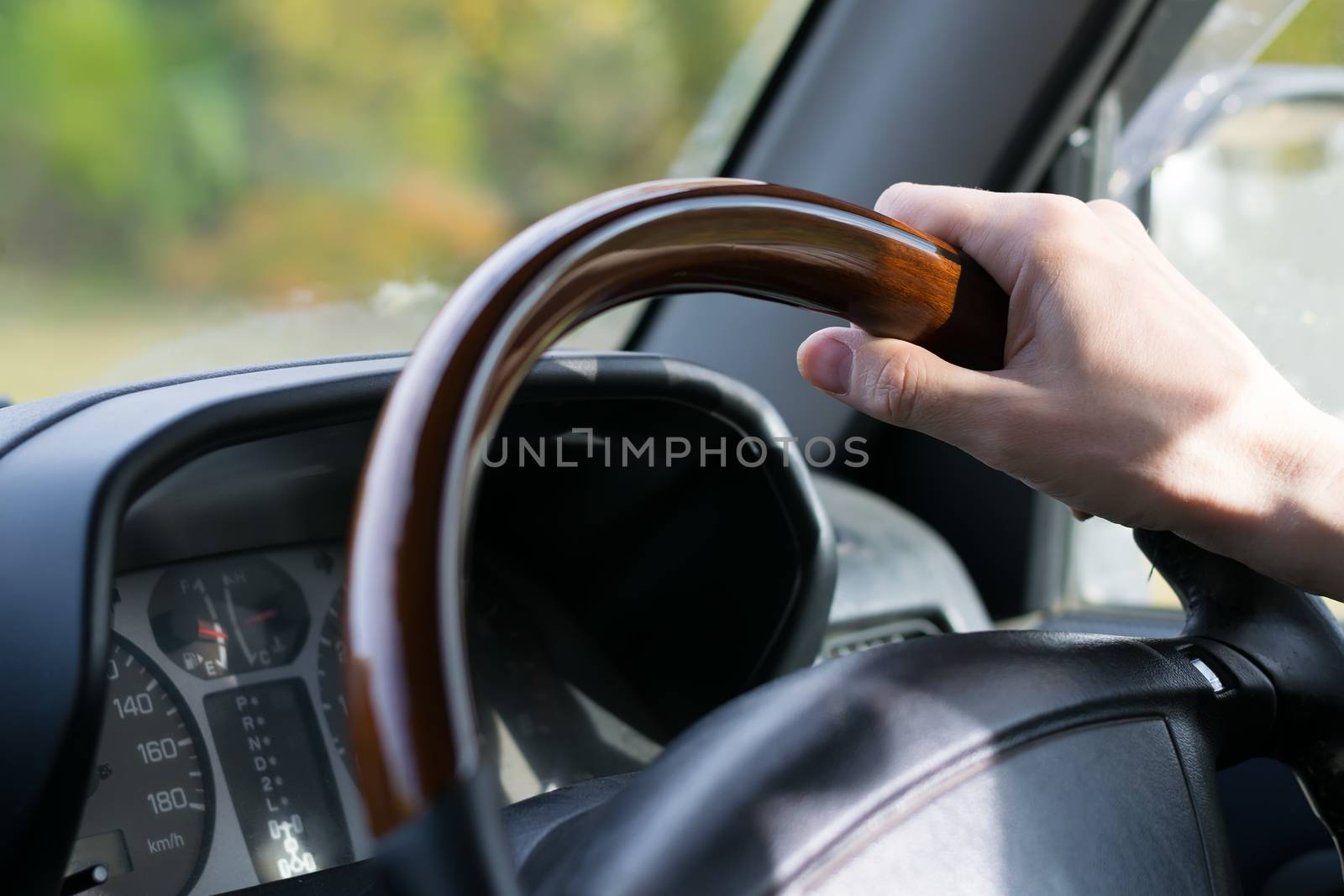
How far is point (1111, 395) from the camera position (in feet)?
2.14

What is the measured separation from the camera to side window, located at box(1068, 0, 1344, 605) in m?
1.67

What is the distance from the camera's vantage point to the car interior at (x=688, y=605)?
1.40ft

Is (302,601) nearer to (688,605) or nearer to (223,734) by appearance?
(223,734)

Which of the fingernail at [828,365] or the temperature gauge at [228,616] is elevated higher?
the fingernail at [828,365]

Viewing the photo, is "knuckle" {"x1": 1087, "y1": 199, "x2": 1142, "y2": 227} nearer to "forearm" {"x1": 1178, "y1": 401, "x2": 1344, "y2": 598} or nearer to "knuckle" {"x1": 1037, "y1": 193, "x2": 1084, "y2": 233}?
"knuckle" {"x1": 1037, "y1": 193, "x2": 1084, "y2": 233}

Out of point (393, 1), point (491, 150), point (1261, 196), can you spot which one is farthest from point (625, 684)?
point (393, 1)

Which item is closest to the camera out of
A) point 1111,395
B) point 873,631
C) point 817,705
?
point 817,705

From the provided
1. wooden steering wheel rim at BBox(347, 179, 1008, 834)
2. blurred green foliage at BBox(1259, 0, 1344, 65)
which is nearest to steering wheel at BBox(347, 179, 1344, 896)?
wooden steering wheel rim at BBox(347, 179, 1008, 834)

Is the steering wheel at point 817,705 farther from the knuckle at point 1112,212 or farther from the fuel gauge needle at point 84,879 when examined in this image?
the fuel gauge needle at point 84,879

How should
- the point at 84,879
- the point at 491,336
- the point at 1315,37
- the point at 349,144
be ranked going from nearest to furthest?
the point at 491,336 → the point at 84,879 → the point at 1315,37 → the point at 349,144

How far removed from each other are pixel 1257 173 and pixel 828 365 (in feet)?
4.52

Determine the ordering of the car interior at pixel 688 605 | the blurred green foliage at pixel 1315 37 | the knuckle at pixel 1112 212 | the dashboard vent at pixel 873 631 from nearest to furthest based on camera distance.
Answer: the car interior at pixel 688 605
the knuckle at pixel 1112 212
the dashboard vent at pixel 873 631
the blurred green foliage at pixel 1315 37

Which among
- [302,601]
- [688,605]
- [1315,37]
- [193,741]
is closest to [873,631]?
[688,605]

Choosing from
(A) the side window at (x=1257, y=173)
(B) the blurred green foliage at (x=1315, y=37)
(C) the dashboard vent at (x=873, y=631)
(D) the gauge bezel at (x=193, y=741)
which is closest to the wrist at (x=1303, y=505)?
(C) the dashboard vent at (x=873, y=631)
